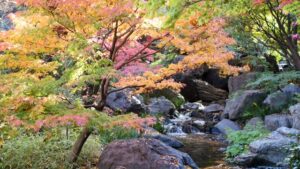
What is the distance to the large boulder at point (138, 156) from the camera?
6871 mm

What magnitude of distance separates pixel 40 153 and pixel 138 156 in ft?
6.17

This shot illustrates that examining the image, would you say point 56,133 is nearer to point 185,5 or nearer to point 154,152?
point 154,152

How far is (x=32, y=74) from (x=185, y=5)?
288 centimetres

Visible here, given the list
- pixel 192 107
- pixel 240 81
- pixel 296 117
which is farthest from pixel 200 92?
pixel 296 117

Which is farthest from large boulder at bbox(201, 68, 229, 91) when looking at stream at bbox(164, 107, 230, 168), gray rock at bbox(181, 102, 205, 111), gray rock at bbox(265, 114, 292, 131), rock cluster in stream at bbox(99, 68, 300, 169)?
gray rock at bbox(265, 114, 292, 131)

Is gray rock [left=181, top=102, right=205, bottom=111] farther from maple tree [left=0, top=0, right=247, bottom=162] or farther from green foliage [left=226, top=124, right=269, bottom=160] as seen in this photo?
maple tree [left=0, top=0, right=247, bottom=162]

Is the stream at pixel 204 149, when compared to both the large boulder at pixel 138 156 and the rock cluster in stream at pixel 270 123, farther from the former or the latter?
the large boulder at pixel 138 156

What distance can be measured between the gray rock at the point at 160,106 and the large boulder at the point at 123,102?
2.95 ft

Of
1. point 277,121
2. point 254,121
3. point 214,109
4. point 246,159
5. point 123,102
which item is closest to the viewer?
point 246,159

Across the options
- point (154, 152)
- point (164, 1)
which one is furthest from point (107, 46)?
point (154, 152)

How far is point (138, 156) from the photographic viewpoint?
6.98 m

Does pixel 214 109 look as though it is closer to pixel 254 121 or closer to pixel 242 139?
pixel 254 121

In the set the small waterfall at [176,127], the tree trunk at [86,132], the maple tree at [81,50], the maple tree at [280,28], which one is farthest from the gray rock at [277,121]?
the tree trunk at [86,132]

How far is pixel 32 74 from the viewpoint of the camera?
6684 mm
